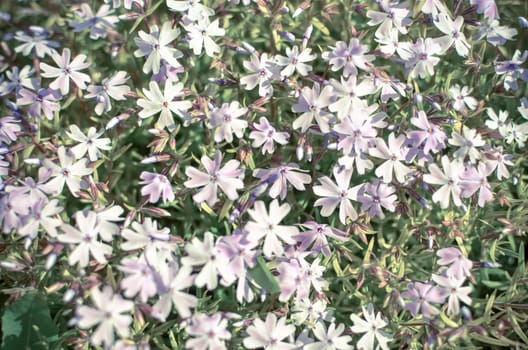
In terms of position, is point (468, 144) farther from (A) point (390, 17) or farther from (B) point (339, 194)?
(A) point (390, 17)

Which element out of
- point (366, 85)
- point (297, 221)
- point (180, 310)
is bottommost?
point (297, 221)

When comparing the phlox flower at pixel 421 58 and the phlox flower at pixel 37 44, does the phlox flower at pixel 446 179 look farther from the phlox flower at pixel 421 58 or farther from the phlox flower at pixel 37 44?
the phlox flower at pixel 37 44

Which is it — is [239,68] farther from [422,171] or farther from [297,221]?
[422,171]

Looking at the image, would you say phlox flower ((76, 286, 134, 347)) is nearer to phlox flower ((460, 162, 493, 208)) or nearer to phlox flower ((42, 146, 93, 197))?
phlox flower ((42, 146, 93, 197))

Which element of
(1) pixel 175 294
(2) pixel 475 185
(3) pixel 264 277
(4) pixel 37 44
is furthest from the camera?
(4) pixel 37 44

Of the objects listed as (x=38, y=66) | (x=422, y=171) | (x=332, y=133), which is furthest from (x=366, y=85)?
(x=38, y=66)

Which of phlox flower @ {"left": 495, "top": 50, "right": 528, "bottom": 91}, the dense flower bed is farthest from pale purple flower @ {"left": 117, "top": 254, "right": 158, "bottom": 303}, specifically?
phlox flower @ {"left": 495, "top": 50, "right": 528, "bottom": 91}

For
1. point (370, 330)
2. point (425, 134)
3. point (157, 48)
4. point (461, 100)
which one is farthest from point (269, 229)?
point (461, 100)

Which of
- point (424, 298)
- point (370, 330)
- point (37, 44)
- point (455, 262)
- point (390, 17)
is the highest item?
point (390, 17)
